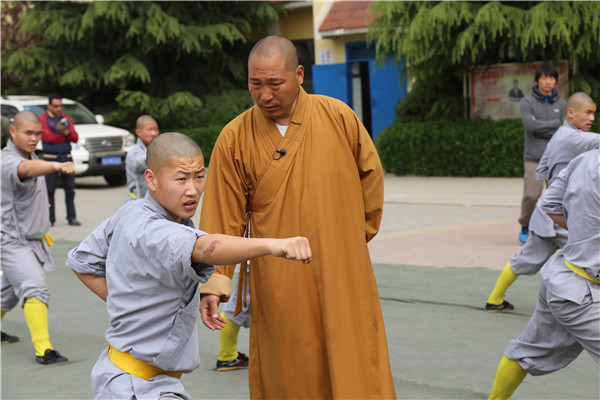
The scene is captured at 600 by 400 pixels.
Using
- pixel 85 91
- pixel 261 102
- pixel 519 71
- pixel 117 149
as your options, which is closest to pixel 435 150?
pixel 519 71

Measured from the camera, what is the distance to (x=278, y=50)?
3.93 meters

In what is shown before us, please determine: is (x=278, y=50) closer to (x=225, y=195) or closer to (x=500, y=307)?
(x=225, y=195)

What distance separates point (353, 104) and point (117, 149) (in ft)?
21.3

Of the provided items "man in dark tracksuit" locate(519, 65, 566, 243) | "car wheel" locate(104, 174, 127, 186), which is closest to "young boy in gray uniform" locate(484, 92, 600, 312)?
"man in dark tracksuit" locate(519, 65, 566, 243)

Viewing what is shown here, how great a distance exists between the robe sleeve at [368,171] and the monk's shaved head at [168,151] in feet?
3.76

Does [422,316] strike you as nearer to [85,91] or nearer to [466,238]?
[466,238]

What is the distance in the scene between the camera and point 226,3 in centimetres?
2358

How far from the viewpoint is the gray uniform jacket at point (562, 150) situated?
20.2 feet

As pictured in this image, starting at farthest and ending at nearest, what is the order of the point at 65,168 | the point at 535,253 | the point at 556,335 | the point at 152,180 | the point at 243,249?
the point at 535,253 → the point at 65,168 → the point at 556,335 → the point at 152,180 → the point at 243,249

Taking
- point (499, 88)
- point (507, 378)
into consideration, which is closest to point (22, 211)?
point (507, 378)

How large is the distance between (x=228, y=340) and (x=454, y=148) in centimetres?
1193

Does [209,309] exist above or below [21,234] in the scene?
above

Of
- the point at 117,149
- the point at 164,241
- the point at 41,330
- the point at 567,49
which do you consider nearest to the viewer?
the point at 164,241

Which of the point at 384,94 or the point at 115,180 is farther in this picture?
the point at 384,94
